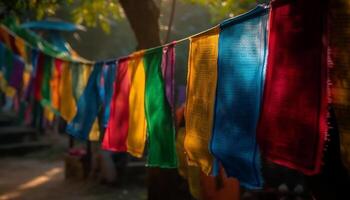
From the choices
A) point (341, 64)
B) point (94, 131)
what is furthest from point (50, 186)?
point (341, 64)

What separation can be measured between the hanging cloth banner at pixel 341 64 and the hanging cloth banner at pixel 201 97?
102cm

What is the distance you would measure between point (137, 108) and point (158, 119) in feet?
1.62

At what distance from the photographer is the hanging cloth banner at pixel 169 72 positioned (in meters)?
3.71

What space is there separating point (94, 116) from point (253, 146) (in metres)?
3.31

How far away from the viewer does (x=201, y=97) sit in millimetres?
3076

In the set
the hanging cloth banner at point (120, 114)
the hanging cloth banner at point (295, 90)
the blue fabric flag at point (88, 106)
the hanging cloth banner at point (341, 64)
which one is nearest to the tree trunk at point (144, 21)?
the blue fabric flag at point (88, 106)

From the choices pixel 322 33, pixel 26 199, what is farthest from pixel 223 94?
pixel 26 199

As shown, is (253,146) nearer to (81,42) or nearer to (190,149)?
(190,149)

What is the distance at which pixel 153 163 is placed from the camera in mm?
3822

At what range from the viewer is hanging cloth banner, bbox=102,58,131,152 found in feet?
14.7

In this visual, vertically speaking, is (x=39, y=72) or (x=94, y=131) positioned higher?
(x=39, y=72)

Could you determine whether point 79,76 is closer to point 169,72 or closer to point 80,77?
point 80,77

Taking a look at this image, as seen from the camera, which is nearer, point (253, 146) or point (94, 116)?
point (253, 146)

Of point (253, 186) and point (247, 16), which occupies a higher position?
point (247, 16)
